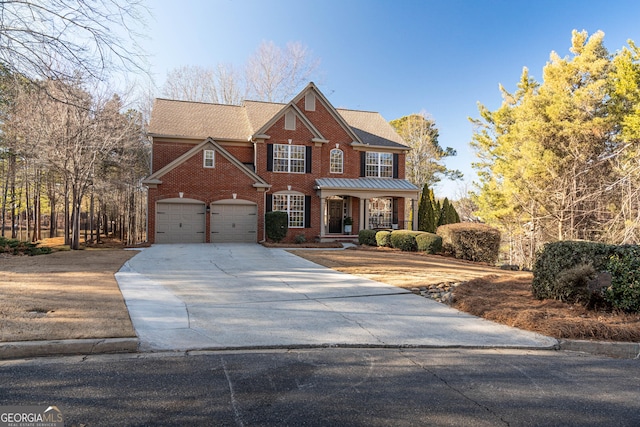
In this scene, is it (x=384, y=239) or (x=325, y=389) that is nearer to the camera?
(x=325, y=389)

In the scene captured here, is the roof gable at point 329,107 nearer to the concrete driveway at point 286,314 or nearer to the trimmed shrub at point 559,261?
the concrete driveway at point 286,314

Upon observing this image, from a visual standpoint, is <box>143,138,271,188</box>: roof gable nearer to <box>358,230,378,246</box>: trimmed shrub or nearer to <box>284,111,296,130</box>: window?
<box>284,111,296,130</box>: window

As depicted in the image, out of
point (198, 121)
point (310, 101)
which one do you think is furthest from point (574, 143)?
point (198, 121)

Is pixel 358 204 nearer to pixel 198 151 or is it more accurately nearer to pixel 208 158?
pixel 208 158

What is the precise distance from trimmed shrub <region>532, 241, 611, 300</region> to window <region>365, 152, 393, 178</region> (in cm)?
1668

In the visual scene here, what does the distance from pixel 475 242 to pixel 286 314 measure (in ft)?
43.7

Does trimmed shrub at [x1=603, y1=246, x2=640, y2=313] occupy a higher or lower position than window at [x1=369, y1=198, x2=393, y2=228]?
lower

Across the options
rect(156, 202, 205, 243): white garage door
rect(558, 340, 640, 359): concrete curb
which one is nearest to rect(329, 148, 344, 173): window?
rect(156, 202, 205, 243): white garage door

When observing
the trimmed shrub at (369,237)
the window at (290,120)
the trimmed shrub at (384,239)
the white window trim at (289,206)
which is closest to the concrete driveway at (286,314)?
the trimmed shrub at (384,239)

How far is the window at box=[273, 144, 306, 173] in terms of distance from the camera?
2189 centimetres

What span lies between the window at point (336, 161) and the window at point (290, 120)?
10.0 ft

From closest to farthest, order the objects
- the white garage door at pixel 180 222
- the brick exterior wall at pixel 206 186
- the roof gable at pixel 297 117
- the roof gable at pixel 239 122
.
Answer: the brick exterior wall at pixel 206 186
the white garage door at pixel 180 222
the roof gable at pixel 297 117
the roof gable at pixel 239 122

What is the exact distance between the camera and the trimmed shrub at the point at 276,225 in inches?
771

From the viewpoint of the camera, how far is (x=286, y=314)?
646cm
